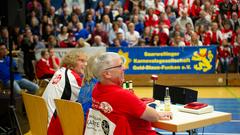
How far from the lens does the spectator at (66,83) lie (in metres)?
4.83

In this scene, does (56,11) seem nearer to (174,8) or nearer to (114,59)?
(174,8)

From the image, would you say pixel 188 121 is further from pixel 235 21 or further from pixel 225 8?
pixel 235 21

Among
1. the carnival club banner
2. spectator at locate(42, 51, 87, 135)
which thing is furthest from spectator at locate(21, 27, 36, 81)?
spectator at locate(42, 51, 87, 135)

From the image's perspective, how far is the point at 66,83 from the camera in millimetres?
4977

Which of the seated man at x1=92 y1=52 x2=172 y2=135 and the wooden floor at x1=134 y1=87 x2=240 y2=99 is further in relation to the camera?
the wooden floor at x1=134 y1=87 x2=240 y2=99

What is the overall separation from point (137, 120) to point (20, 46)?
34.5ft

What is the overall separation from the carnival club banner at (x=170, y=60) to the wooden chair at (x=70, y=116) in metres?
8.76

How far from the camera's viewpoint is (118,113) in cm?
367

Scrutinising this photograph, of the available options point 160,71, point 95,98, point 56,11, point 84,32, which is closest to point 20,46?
point 84,32

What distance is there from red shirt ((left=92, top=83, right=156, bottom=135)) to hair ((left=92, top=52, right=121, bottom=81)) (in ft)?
0.37

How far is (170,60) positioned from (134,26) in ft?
6.97

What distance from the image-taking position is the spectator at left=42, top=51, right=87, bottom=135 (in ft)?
15.9

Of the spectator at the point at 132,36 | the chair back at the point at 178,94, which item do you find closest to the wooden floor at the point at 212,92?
the spectator at the point at 132,36

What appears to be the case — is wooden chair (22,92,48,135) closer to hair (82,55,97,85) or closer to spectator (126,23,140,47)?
hair (82,55,97,85)
